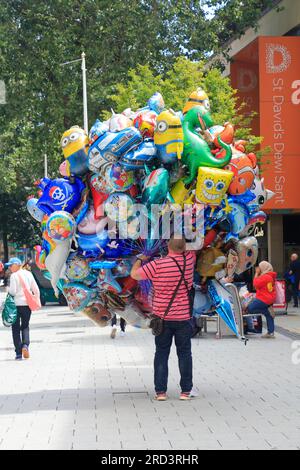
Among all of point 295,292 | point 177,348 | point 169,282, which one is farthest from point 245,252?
point 295,292

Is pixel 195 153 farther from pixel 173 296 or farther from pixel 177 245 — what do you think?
pixel 173 296

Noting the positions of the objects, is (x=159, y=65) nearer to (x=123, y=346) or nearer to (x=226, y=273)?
(x=123, y=346)

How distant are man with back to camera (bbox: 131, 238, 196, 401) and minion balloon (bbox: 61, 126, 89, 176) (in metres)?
1.20

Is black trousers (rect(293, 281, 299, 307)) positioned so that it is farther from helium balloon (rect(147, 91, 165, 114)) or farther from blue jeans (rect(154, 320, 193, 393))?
blue jeans (rect(154, 320, 193, 393))

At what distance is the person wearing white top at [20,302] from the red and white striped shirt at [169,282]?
551cm

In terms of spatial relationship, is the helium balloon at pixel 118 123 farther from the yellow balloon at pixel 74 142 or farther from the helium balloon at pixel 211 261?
the helium balloon at pixel 211 261

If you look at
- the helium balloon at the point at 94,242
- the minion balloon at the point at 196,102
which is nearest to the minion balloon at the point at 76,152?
the helium balloon at the point at 94,242

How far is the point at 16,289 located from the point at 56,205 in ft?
17.4

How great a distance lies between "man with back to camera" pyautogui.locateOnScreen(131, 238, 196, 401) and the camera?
35.0 ft

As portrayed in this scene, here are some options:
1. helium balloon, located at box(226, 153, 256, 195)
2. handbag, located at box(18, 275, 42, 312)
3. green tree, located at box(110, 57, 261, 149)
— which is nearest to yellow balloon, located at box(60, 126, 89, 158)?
helium balloon, located at box(226, 153, 256, 195)

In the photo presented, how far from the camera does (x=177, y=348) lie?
10.9m

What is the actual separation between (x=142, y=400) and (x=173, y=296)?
4.17ft

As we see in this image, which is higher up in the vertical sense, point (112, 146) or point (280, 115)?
point (280, 115)
